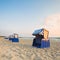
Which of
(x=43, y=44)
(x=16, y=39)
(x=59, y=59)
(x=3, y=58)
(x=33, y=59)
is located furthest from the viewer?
(x=16, y=39)

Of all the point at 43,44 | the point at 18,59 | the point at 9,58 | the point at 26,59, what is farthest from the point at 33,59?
the point at 43,44

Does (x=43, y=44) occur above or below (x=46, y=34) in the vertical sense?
below

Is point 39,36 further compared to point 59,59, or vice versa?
point 39,36

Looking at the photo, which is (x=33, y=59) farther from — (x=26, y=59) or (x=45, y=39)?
(x=45, y=39)

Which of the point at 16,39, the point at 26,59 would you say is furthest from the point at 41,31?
the point at 16,39

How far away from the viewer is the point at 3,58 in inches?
229

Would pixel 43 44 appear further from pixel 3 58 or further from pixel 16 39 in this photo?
pixel 16 39

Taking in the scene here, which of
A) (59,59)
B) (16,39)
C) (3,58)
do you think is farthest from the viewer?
(16,39)

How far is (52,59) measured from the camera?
22.5ft

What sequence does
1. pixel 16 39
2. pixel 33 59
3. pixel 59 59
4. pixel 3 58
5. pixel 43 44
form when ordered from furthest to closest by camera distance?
pixel 16 39 < pixel 43 44 < pixel 59 59 < pixel 33 59 < pixel 3 58

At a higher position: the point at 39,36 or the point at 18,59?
the point at 39,36

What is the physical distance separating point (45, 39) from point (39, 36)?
0.76m

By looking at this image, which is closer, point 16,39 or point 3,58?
point 3,58

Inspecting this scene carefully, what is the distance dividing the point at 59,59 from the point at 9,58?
277 centimetres
